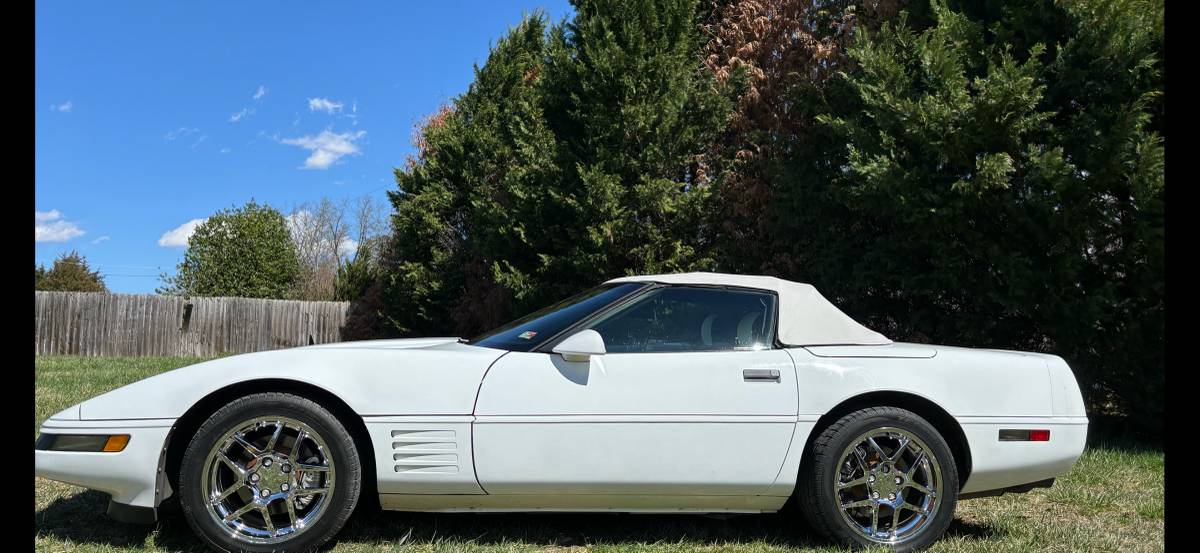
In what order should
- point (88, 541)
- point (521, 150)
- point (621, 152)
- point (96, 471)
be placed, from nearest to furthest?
point (96, 471) → point (88, 541) → point (621, 152) → point (521, 150)

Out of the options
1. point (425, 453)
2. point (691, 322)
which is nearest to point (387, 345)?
point (425, 453)

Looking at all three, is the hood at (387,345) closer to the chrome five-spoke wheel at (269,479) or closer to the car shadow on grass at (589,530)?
the chrome five-spoke wheel at (269,479)

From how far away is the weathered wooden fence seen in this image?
1972cm

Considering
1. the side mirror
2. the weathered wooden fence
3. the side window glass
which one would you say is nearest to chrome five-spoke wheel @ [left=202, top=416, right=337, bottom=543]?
the side mirror

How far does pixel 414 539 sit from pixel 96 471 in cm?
135

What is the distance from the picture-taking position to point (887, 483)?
3592mm

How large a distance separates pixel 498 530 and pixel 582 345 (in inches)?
44.3

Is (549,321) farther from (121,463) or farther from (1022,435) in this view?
(1022,435)

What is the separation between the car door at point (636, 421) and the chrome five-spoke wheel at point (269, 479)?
72 centimetres

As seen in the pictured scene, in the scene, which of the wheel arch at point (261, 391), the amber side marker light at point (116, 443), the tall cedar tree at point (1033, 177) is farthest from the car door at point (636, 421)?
the tall cedar tree at point (1033, 177)

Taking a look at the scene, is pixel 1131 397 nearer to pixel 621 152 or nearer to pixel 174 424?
pixel 621 152

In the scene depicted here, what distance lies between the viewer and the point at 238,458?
3324mm

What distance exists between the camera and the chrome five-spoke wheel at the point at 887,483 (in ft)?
11.7

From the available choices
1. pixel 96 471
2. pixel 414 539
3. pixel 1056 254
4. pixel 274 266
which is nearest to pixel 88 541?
pixel 96 471
